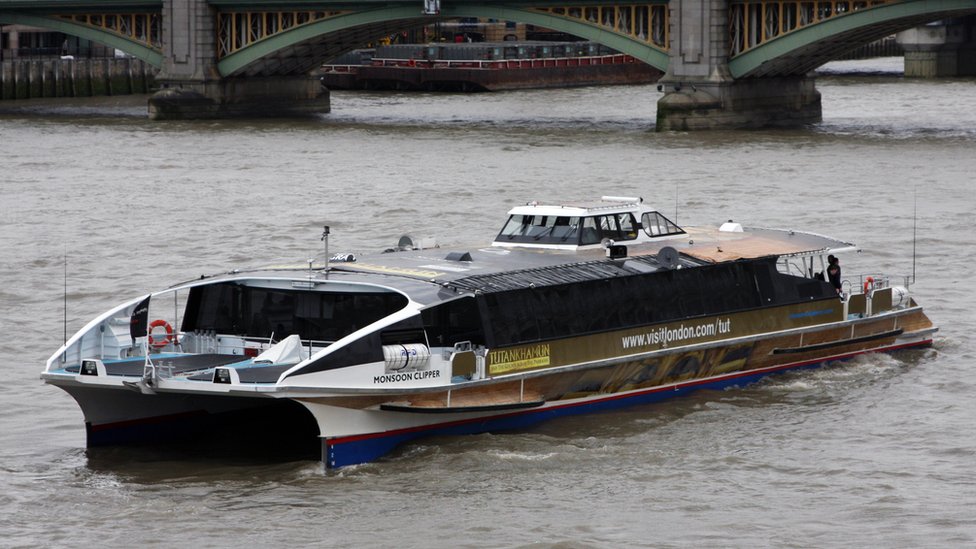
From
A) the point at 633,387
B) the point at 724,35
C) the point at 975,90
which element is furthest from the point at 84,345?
the point at 975,90

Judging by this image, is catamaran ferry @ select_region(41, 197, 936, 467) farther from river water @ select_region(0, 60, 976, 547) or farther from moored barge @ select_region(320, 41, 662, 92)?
moored barge @ select_region(320, 41, 662, 92)

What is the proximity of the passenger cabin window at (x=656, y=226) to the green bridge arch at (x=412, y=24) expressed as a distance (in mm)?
42691

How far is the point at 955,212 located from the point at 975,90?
5017 centimetres

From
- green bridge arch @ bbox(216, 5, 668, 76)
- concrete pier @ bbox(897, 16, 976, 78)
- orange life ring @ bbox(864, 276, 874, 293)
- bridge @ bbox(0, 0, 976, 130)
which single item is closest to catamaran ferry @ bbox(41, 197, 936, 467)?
orange life ring @ bbox(864, 276, 874, 293)

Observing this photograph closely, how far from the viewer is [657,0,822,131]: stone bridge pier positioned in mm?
62781

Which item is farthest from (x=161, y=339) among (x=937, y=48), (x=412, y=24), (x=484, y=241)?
(x=937, y=48)

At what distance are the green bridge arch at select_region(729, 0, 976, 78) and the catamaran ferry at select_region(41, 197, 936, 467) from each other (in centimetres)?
3727

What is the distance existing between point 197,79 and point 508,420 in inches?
2207

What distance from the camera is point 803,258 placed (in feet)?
79.5

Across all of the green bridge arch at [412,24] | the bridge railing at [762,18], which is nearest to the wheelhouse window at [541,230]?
the bridge railing at [762,18]

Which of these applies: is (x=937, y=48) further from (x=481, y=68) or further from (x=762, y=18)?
(x=762, y=18)

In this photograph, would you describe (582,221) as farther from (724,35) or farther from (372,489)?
(724,35)

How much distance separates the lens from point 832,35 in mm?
61812

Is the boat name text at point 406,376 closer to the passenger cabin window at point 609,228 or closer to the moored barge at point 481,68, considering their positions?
the passenger cabin window at point 609,228
